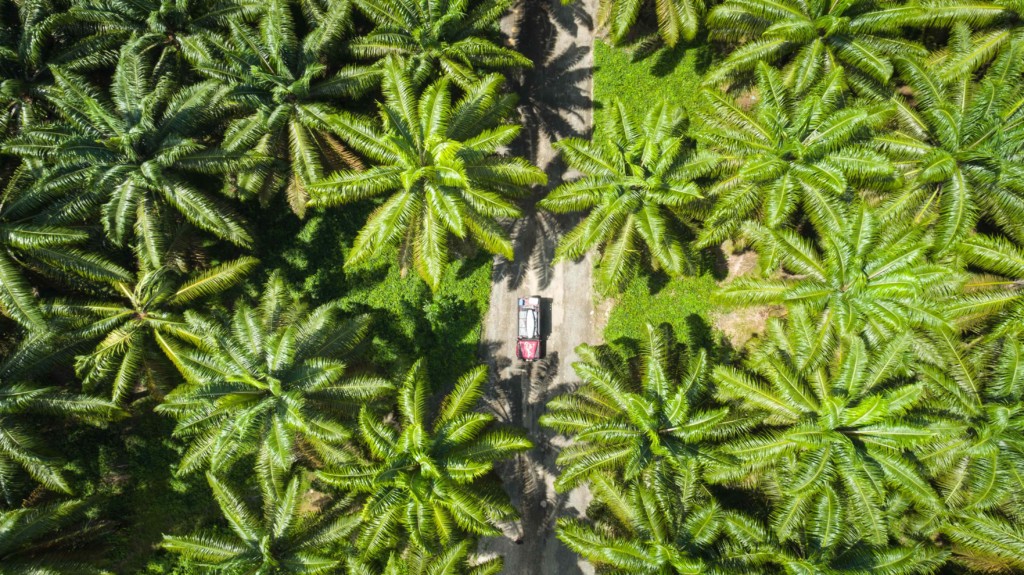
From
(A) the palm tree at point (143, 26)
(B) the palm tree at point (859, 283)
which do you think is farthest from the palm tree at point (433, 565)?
(A) the palm tree at point (143, 26)

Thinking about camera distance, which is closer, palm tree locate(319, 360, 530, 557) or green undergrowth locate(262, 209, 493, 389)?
palm tree locate(319, 360, 530, 557)

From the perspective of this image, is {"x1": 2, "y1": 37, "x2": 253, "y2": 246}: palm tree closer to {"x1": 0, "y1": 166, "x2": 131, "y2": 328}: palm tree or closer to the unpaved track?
{"x1": 0, "y1": 166, "x2": 131, "y2": 328}: palm tree

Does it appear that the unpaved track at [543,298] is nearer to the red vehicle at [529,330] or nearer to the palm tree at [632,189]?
the red vehicle at [529,330]

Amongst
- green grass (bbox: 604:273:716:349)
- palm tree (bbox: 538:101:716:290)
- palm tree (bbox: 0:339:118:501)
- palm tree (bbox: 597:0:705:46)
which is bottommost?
palm tree (bbox: 0:339:118:501)

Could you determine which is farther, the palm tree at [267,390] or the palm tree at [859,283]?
the palm tree at [267,390]

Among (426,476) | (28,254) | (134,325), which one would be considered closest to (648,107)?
(426,476)

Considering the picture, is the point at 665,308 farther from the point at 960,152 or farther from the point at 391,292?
the point at 391,292

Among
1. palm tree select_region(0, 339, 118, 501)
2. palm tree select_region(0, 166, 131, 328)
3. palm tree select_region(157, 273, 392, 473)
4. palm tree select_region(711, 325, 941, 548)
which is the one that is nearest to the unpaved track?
palm tree select_region(157, 273, 392, 473)

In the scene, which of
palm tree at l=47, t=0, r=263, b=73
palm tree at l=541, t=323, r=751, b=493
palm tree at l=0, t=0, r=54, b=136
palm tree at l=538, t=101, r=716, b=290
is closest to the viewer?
palm tree at l=541, t=323, r=751, b=493
